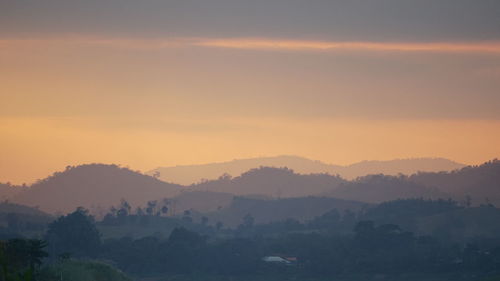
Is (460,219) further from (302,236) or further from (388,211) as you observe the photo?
Result: (302,236)

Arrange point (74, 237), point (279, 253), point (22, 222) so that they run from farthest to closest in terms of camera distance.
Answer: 1. point (22, 222)
2. point (279, 253)
3. point (74, 237)

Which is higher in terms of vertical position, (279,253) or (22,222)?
(22,222)

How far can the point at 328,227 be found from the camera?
506 ft

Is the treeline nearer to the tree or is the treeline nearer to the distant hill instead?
the tree

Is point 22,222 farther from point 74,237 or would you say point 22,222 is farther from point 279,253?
point 279,253

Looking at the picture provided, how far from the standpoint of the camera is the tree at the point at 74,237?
114 m

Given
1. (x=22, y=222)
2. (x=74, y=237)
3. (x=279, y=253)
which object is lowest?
(x=279, y=253)

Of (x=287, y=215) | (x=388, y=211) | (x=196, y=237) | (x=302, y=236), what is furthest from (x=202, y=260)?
(x=287, y=215)

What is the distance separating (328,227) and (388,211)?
1435cm

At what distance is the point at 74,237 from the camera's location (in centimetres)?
11506

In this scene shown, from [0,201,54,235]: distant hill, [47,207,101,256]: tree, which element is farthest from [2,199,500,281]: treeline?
[0,201,54,235]: distant hill

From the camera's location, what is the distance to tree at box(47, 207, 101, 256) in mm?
114125

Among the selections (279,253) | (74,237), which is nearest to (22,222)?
(74,237)

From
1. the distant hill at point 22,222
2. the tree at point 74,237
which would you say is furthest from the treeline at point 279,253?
the distant hill at point 22,222
